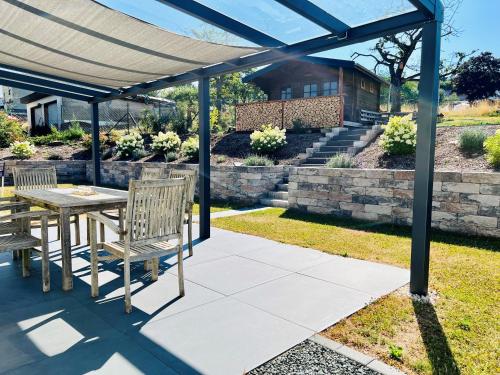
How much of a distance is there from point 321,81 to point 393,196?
39.8 ft

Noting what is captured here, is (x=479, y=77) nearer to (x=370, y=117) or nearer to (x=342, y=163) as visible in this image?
(x=370, y=117)

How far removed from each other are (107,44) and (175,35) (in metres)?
1.06

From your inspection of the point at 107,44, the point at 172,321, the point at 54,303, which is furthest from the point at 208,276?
the point at 107,44

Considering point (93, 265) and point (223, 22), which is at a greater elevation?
point (223, 22)

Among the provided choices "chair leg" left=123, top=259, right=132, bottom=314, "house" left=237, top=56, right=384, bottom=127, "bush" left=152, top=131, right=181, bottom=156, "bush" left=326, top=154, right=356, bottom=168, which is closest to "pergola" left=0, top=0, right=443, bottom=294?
"chair leg" left=123, top=259, right=132, bottom=314

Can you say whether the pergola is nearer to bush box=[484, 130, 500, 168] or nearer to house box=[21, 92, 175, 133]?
bush box=[484, 130, 500, 168]

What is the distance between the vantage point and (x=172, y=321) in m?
3.15

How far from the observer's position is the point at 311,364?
2535 mm

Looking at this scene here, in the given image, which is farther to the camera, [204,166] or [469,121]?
[469,121]

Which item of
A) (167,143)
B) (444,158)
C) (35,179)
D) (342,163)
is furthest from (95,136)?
(444,158)

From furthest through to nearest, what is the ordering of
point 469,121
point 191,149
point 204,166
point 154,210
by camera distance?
point 469,121 → point 191,149 → point 204,166 → point 154,210

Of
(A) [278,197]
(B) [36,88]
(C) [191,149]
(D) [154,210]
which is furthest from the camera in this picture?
(C) [191,149]

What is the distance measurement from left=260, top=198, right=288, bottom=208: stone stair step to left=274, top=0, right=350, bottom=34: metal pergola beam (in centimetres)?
514

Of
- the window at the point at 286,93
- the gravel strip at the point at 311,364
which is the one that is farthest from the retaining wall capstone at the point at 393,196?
the window at the point at 286,93
